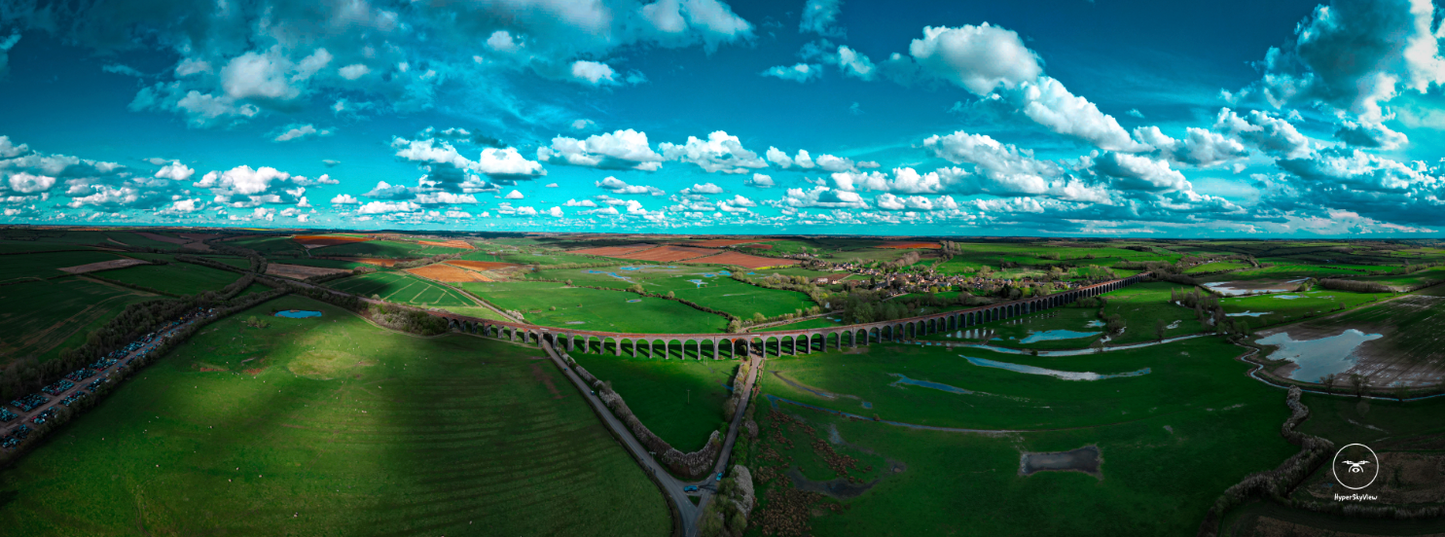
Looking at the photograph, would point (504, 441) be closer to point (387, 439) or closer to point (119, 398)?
point (387, 439)

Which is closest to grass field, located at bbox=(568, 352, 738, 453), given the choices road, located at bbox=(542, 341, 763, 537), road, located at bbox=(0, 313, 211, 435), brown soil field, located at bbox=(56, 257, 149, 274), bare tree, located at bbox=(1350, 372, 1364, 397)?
road, located at bbox=(542, 341, 763, 537)

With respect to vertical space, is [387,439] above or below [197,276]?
below

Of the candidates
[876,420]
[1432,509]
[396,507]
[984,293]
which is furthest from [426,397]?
[984,293]

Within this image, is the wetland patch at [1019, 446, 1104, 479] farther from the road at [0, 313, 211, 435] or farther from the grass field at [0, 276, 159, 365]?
the grass field at [0, 276, 159, 365]

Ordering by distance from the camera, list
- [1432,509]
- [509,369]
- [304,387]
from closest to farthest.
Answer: [1432,509]
[304,387]
[509,369]

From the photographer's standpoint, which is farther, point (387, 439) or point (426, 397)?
point (426, 397)

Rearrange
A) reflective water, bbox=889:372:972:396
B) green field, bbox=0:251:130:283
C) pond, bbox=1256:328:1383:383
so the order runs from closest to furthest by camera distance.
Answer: pond, bbox=1256:328:1383:383 < reflective water, bbox=889:372:972:396 < green field, bbox=0:251:130:283

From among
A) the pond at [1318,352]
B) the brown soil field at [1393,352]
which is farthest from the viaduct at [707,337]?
the brown soil field at [1393,352]

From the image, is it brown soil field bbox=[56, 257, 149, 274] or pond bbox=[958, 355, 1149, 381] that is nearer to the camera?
pond bbox=[958, 355, 1149, 381]
